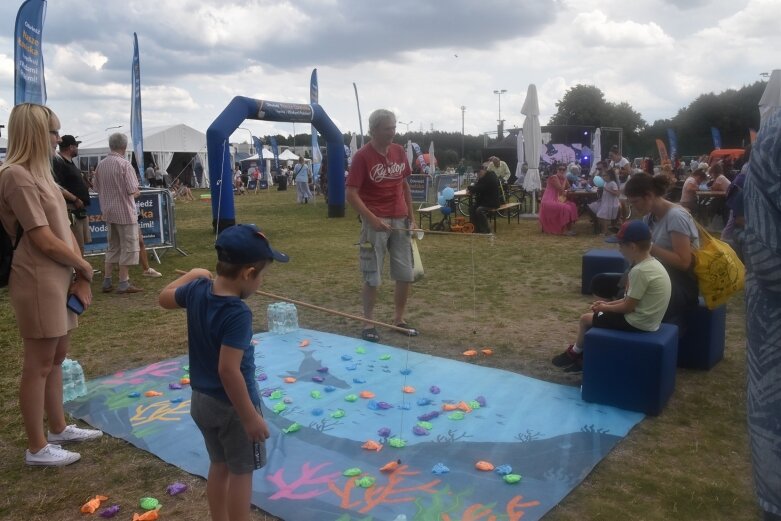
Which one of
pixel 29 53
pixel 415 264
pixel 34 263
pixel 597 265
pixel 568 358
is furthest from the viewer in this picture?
pixel 29 53

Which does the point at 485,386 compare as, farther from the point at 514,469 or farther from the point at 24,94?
the point at 24,94

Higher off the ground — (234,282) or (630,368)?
(234,282)

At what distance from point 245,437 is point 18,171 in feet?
5.50

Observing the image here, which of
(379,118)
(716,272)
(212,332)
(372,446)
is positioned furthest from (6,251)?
(716,272)

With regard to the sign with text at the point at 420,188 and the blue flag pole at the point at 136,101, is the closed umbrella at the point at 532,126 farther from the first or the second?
the blue flag pole at the point at 136,101

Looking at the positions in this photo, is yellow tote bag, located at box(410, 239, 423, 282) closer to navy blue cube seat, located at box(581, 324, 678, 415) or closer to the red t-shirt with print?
the red t-shirt with print

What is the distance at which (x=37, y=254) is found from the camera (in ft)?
9.64

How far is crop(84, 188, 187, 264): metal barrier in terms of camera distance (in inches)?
359

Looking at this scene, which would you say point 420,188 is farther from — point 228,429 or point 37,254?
point 228,429

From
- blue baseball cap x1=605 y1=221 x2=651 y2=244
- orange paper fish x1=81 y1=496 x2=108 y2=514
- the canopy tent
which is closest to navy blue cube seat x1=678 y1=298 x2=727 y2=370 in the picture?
blue baseball cap x1=605 y1=221 x2=651 y2=244

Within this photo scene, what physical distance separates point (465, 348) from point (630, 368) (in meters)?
1.61

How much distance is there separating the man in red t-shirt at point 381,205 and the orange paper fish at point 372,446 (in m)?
1.90

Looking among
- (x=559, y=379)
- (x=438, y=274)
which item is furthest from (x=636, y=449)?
(x=438, y=274)

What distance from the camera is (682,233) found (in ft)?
14.0
